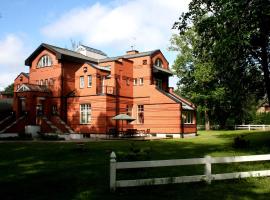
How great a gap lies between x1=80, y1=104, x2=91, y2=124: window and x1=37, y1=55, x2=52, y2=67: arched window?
673 centimetres

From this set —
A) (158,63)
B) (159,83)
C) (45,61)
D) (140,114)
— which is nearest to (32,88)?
(45,61)

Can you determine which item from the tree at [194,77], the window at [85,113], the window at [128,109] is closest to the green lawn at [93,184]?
the window at [85,113]

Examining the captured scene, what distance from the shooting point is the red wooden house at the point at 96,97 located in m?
36.5

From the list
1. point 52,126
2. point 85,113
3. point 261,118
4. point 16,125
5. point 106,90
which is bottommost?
point 52,126

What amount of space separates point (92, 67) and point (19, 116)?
969 cm

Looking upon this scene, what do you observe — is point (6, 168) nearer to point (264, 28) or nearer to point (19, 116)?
point (264, 28)

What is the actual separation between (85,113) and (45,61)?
834 cm

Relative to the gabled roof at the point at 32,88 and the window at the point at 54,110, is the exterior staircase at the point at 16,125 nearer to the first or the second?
the gabled roof at the point at 32,88

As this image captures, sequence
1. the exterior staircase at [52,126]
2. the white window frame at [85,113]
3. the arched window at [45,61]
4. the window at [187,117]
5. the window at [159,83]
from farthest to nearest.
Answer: the window at [159,83]
the arched window at [45,61]
the window at [187,117]
the white window frame at [85,113]
the exterior staircase at [52,126]

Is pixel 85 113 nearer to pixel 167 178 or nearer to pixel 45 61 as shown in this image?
pixel 45 61

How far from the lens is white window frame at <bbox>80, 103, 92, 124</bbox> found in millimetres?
37219

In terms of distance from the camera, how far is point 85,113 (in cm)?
3759

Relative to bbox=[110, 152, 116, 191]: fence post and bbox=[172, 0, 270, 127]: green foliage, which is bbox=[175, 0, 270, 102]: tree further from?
bbox=[110, 152, 116, 191]: fence post

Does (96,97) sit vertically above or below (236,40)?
below
